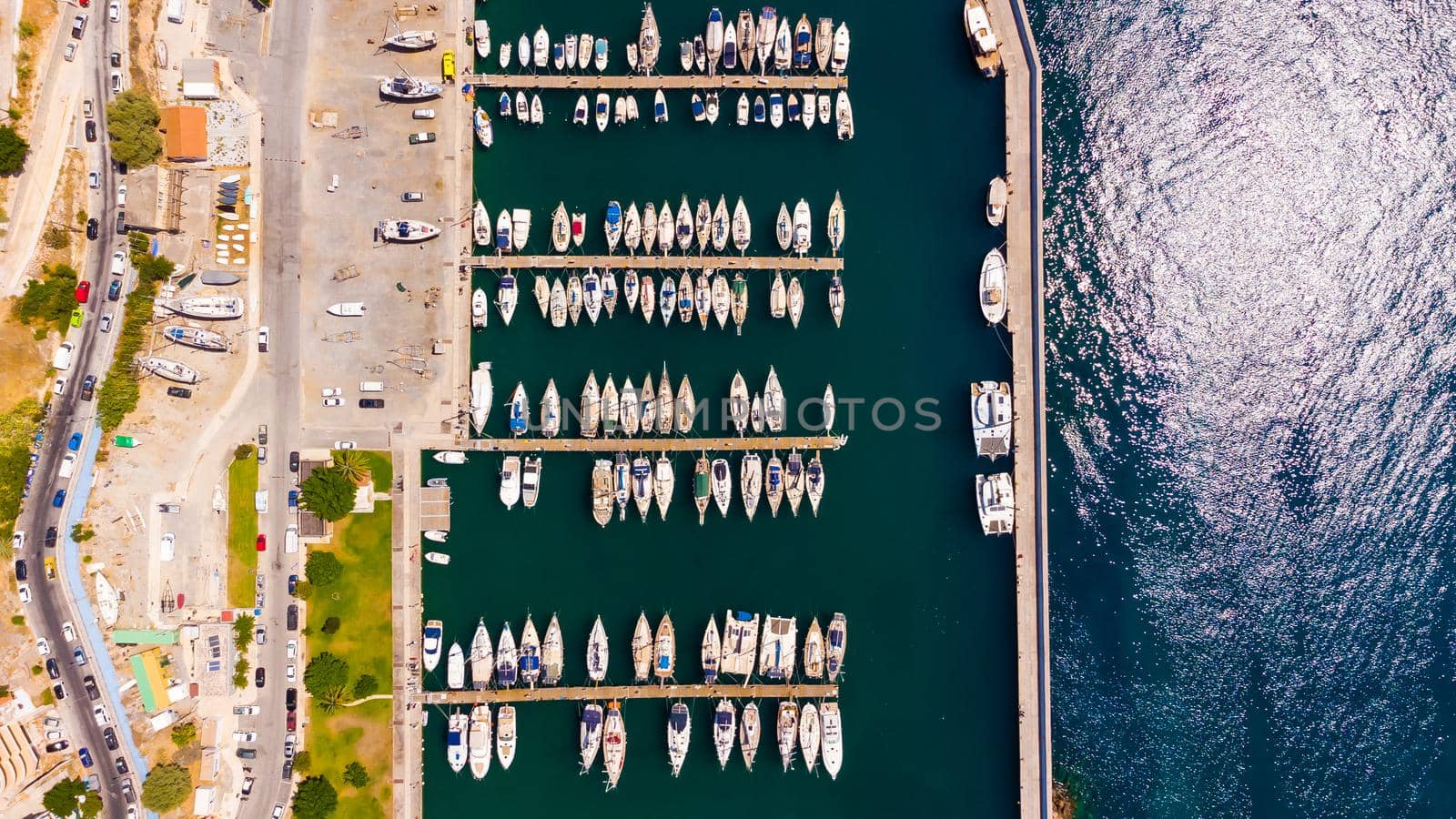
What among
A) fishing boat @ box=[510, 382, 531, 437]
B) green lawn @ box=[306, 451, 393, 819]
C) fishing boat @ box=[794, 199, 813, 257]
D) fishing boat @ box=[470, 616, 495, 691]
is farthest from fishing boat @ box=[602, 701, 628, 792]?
fishing boat @ box=[794, 199, 813, 257]

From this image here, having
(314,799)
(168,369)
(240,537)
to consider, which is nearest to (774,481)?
(240,537)

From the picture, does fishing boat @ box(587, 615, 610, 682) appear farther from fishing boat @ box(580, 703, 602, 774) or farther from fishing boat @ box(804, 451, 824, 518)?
fishing boat @ box(804, 451, 824, 518)

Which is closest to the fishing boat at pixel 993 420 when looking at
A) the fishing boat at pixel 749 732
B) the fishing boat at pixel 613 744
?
the fishing boat at pixel 749 732

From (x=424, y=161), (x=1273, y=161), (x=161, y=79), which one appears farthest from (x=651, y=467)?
(x=1273, y=161)

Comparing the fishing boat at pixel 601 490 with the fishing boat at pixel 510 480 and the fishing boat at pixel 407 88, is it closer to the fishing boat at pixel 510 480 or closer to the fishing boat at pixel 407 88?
the fishing boat at pixel 510 480

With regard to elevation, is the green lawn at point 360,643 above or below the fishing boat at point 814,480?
below
